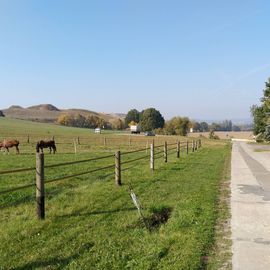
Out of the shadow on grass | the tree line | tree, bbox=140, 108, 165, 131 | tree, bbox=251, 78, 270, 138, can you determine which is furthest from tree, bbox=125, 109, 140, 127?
the shadow on grass

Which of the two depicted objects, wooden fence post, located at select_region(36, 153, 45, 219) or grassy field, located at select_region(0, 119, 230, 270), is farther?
wooden fence post, located at select_region(36, 153, 45, 219)

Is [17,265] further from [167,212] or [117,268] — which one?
[167,212]

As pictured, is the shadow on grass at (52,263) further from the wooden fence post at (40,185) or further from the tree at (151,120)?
the tree at (151,120)

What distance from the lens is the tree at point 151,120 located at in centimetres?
16262

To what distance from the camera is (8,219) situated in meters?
8.54

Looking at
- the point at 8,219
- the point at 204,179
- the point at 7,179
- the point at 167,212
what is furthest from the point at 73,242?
the point at 204,179

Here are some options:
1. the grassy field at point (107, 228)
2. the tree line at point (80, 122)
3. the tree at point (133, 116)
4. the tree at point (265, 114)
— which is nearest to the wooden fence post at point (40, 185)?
the grassy field at point (107, 228)

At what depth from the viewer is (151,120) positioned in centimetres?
16262

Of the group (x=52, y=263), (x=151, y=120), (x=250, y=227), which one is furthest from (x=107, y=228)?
(x=151, y=120)

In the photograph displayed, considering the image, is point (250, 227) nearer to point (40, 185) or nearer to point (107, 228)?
point (107, 228)

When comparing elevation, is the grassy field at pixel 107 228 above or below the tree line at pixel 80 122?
below

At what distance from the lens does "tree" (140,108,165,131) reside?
534 ft

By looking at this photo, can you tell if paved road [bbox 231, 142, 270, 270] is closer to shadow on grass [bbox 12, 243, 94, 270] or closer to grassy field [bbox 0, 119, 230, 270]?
grassy field [bbox 0, 119, 230, 270]

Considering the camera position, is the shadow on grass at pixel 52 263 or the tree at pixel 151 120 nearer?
the shadow on grass at pixel 52 263
